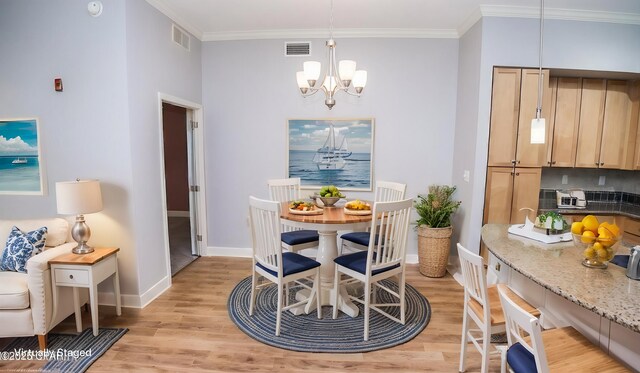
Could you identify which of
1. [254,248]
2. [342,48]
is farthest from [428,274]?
[342,48]

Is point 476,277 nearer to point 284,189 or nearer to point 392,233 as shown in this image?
point 392,233

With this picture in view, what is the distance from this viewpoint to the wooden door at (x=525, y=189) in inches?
131

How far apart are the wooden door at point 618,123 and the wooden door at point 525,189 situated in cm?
92

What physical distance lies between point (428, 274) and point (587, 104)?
8.39 ft

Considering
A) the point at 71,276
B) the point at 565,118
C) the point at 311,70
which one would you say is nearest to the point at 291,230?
the point at 311,70

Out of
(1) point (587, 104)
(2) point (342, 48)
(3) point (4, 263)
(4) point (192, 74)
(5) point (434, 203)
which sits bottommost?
(3) point (4, 263)

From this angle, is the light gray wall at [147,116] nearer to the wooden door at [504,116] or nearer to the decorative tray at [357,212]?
the decorative tray at [357,212]

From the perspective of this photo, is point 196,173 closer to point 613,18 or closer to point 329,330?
point 329,330

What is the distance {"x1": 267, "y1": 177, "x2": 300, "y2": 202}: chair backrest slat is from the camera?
3.74 metres

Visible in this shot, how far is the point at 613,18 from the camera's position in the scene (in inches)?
126

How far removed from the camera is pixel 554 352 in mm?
1340

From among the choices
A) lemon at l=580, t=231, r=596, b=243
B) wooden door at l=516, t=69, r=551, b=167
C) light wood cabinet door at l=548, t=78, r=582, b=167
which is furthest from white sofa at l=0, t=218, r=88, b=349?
light wood cabinet door at l=548, t=78, r=582, b=167

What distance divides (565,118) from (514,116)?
74 centimetres

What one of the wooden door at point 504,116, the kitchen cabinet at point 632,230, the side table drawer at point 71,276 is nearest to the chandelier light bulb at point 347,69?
the wooden door at point 504,116
